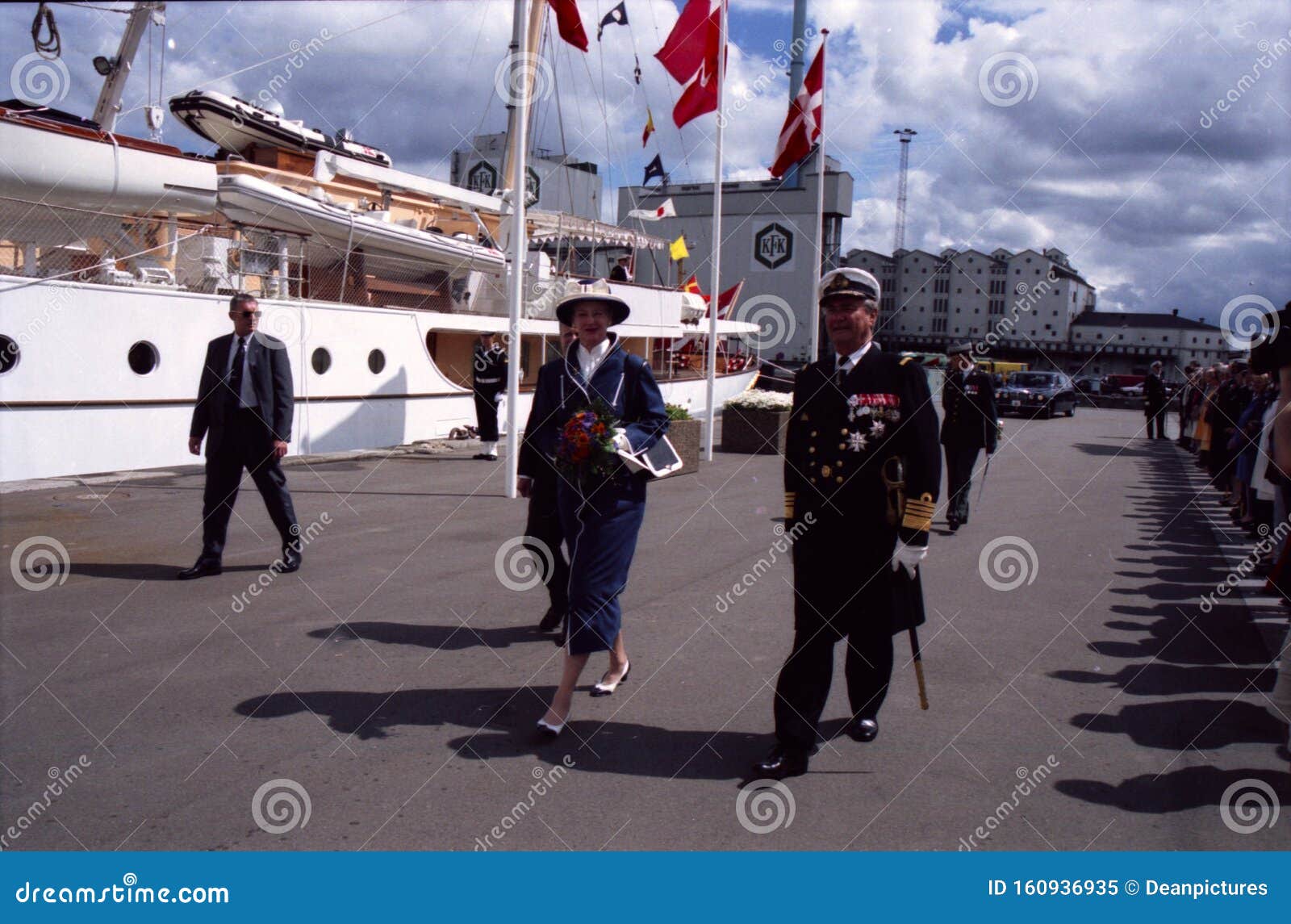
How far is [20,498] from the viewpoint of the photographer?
11.2 meters

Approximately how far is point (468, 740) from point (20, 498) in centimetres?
888

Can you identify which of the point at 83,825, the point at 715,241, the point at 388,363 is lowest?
the point at 83,825

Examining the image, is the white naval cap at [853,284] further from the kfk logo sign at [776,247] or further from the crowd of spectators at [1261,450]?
the kfk logo sign at [776,247]

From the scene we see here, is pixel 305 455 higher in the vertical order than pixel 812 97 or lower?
lower

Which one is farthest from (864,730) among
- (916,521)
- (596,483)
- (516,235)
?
(516,235)

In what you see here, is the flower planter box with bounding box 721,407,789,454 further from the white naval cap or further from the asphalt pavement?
the white naval cap

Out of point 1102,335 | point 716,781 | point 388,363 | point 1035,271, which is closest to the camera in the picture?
point 716,781

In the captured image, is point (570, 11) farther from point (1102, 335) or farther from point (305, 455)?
point (1102, 335)

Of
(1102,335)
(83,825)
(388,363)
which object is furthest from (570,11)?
(1102,335)

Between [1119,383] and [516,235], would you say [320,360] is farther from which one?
[1119,383]

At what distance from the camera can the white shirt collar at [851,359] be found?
4609mm

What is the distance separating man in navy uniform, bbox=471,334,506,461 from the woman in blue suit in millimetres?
11261

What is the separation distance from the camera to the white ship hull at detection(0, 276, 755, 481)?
40.8 feet

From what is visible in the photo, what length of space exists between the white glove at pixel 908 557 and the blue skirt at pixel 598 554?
1198mm
